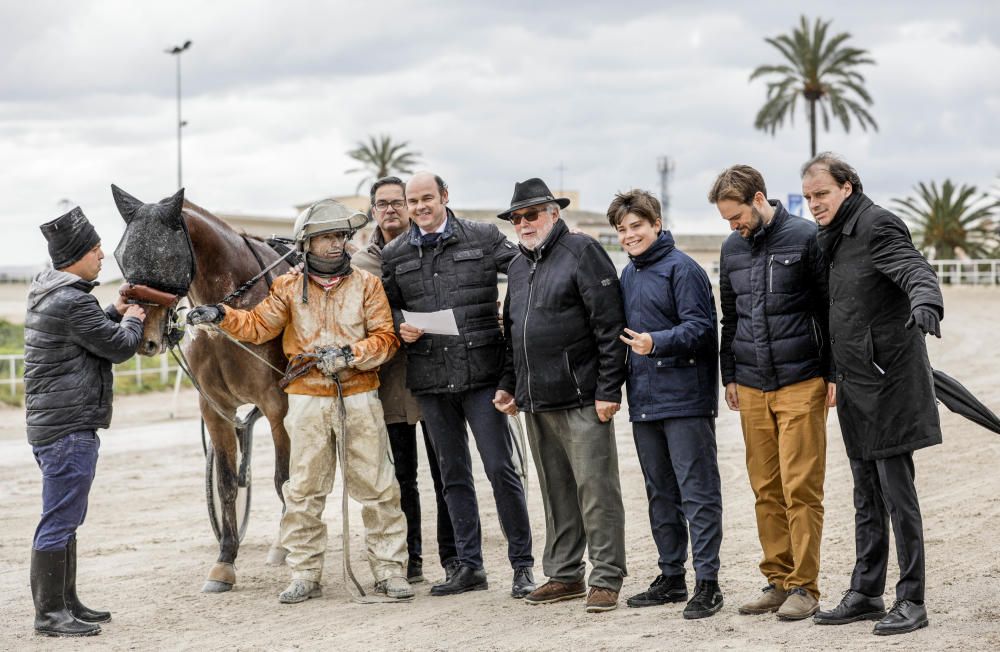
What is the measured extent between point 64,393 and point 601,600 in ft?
9.24

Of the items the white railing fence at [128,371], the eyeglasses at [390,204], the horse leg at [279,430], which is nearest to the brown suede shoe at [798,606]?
the horse leg at [279,430]

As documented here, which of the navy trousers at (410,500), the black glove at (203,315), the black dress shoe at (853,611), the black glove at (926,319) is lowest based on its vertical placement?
the black dress shoe at (853,611)

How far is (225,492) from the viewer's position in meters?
7.03

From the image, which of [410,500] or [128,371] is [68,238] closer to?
[410,500]

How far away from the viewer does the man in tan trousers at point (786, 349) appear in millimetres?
5336

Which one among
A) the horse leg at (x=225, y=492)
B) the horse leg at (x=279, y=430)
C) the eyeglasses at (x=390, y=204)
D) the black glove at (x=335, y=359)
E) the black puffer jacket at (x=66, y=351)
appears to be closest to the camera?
the black puffer jacket at (x=66, y=351)

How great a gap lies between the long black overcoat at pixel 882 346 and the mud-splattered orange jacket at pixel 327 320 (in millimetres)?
2377

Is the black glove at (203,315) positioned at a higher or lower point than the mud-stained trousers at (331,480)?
higher

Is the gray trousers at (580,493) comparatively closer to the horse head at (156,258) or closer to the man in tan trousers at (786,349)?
the man in tan trousers at (786,349)

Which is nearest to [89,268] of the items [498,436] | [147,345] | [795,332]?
[147,345]

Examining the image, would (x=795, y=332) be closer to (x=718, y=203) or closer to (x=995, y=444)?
(x=718, y=203)

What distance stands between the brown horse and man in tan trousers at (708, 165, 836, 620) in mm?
2670

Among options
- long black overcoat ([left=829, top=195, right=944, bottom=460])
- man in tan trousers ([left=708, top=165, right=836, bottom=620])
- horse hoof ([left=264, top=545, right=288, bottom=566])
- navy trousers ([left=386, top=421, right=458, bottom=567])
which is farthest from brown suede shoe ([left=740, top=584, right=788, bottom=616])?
horse hoof ([left=264, top=545, right=288, bottom=566])

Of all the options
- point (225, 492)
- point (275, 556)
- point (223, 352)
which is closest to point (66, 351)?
point (223, 352)
